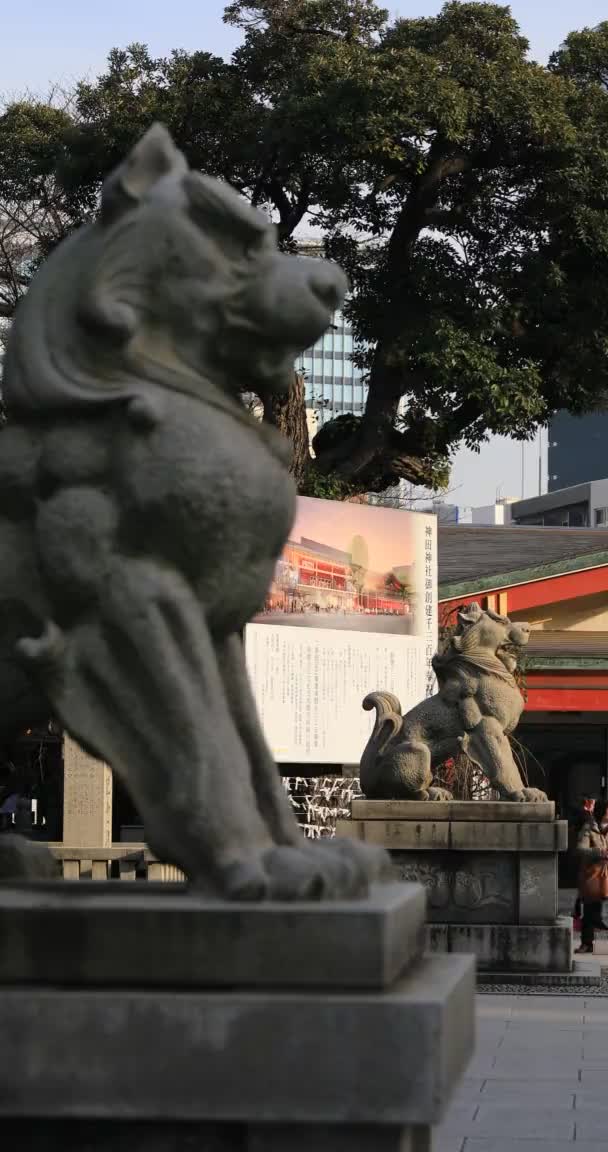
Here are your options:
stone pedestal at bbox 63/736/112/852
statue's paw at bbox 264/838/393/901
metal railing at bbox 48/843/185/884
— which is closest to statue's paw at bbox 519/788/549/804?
metal railing at bbox 48/843/185/884

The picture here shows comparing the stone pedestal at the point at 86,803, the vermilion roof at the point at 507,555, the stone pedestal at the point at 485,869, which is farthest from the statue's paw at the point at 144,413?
the vermilion roof at the point at 507,555

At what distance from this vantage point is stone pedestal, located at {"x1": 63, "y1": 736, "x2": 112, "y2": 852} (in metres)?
15.1

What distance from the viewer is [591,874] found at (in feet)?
47.8

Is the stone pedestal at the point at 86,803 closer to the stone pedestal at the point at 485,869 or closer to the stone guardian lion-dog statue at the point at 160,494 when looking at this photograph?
the stone pedestal at the point at 485,869

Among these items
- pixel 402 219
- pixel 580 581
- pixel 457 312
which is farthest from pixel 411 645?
pixel 580 581

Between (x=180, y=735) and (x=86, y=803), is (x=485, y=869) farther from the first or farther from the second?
(x=180, y=735)

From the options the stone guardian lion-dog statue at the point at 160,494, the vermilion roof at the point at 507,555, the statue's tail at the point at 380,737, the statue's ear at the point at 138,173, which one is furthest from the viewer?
the vermilion roof at the point at 507,555

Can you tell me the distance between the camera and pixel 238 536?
3.43 meters

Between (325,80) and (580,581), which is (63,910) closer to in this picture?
(325,80)

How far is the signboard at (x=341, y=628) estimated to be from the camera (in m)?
15.0

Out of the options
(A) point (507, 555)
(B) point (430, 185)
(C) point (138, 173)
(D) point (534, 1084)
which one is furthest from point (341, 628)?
(C) point (138, 173)

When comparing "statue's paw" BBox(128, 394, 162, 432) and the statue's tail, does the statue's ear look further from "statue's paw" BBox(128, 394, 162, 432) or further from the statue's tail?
the statue's tail

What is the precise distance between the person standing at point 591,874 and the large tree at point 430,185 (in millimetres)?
4307

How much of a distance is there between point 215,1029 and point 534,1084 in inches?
210
